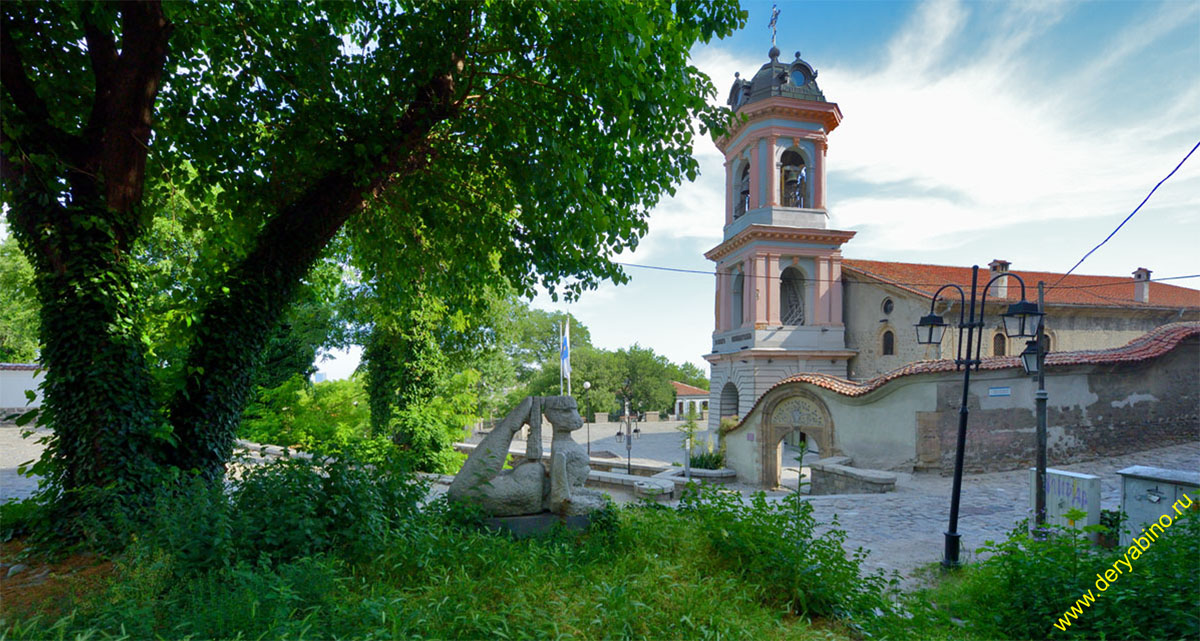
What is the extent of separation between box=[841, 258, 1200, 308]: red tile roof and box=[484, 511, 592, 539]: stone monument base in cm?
2153

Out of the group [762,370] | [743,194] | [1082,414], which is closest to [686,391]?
[743,194]

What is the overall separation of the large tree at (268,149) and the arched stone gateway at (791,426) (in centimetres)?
1128

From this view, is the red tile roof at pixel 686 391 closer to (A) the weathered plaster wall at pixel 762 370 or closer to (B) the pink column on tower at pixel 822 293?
(A) the weathered plaster wall at pixel 762 370

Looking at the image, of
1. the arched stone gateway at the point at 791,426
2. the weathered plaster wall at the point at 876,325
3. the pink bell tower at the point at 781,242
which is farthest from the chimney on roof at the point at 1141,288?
the arched stone gateway at the point at 791,426

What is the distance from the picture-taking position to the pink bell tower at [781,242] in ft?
80.0

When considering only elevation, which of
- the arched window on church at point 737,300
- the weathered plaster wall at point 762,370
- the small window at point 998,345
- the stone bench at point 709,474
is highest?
the arched window on church at point 737,300

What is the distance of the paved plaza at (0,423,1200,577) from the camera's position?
7.80 metres

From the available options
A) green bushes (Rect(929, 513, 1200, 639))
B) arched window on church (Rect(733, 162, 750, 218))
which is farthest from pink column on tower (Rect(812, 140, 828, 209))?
green bushes (Rect(929, 513, 1200, 639))

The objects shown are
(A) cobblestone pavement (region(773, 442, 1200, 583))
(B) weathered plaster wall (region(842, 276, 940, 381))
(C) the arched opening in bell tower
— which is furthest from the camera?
(C) the arched opening in bell tower

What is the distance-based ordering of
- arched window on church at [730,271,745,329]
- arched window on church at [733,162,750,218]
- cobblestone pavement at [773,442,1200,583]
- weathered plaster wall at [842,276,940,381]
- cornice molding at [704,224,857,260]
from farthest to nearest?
arched window on church at [730,271,745,329], arched window on church at [733,162,750,218], cornice molding at [704,224,857,260], weathered plaster wall at [842,276,940,381], cobblestone pavement at [773,442,1200,583]

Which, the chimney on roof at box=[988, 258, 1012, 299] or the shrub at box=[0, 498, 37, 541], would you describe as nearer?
the shrub at box=[0, 498, 37, 541]

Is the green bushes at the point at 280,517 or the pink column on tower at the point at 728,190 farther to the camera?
the pink column on tower at the point at 728,190

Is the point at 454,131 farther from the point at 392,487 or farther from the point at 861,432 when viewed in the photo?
the point at 861,432

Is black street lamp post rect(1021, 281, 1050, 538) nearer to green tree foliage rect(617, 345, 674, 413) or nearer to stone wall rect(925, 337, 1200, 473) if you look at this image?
stone wall rect(925, 337, 1200, 473)
